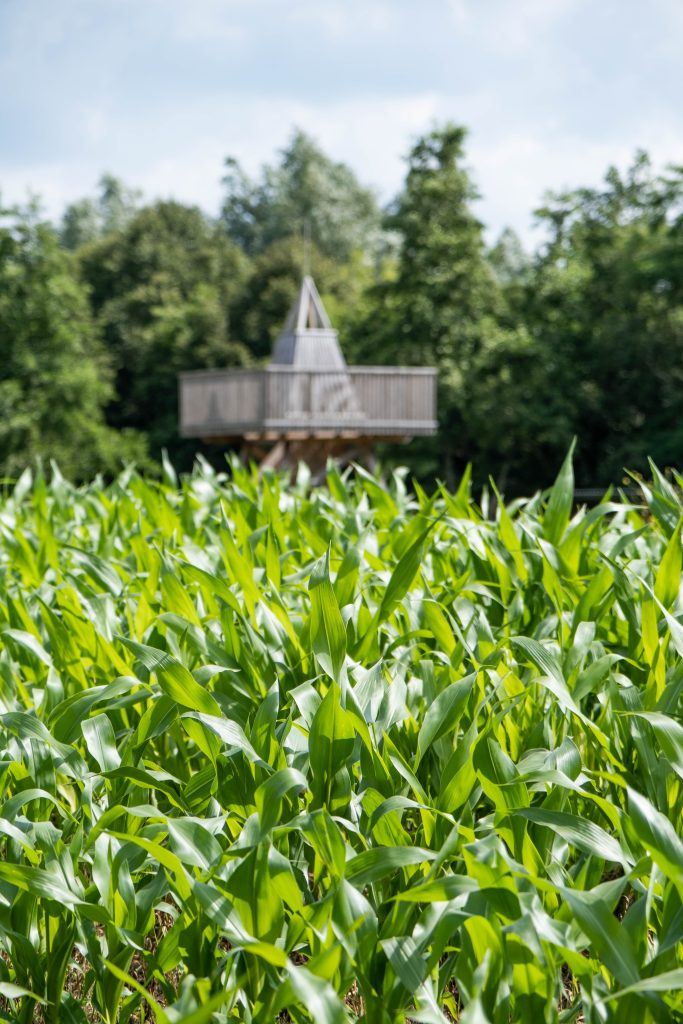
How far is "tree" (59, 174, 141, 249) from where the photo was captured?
75438 millimetres

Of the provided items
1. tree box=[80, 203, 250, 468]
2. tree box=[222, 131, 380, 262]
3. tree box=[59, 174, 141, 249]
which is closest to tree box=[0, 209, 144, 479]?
tree box=[80, 203, 250, 468]

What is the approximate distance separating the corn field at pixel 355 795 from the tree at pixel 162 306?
32.6 m

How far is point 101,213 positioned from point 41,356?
58.2m

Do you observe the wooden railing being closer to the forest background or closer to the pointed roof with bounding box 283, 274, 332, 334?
the pointed roof with bounding box 283, 274, 332, 334

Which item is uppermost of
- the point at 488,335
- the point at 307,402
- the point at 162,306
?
the point at 162,306

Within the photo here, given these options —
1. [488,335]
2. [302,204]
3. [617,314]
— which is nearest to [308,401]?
[488,335]

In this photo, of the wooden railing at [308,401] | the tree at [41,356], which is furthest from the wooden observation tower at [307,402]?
the tree at [41,356]

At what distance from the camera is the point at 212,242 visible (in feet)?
143

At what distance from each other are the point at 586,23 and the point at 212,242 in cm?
1684

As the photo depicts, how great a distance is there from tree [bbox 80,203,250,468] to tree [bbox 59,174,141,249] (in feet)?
101

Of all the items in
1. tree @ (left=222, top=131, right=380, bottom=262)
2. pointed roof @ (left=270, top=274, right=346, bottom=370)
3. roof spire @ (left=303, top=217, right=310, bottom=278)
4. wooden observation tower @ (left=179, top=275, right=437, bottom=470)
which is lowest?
wooden observation tower @ (left=179, top=275, right=437, bottom=470)

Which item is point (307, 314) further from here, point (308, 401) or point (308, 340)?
point (308, 401)

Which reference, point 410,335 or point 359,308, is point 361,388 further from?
point 359,308

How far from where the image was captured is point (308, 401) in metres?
19.7
